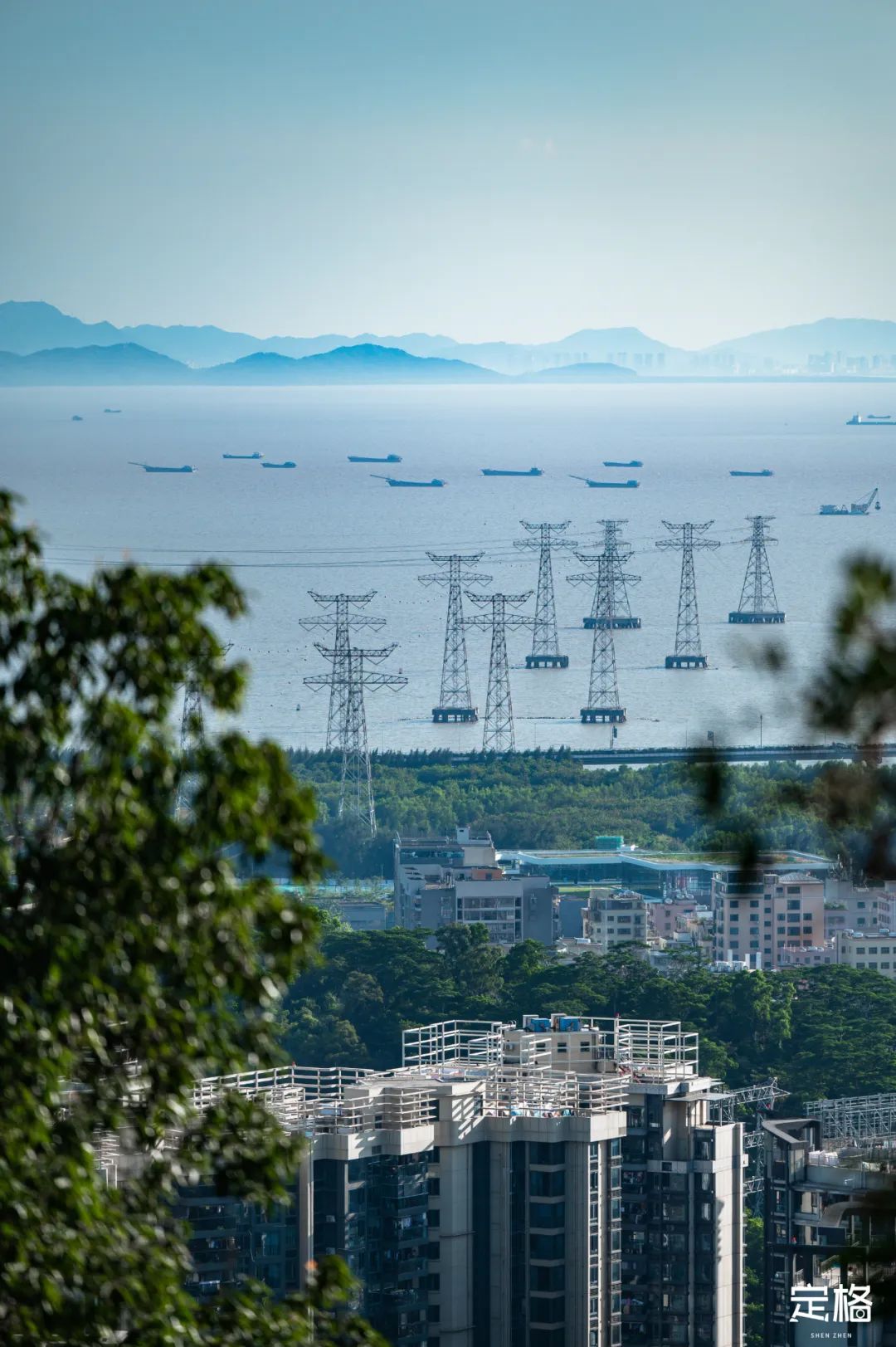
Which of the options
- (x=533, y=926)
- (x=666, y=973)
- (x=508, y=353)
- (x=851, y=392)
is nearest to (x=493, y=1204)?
(x=666, y=973)

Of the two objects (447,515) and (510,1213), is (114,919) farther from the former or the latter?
(447,515)

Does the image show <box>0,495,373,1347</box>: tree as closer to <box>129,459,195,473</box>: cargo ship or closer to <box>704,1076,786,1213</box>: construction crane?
<box>704,1076,786,1213</box>: construction crane

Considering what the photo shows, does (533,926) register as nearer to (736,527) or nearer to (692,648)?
(692,648)

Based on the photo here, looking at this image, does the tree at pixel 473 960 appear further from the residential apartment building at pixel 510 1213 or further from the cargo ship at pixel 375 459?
the cargo ship at pixel 375 459

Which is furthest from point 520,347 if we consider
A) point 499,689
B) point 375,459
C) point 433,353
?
point 499,689

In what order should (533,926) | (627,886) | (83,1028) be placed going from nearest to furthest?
(83,1028) → (533,926) → (627,886)

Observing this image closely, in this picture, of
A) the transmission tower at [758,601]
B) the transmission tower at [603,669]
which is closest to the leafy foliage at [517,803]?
the transmission tower at [603,669]
